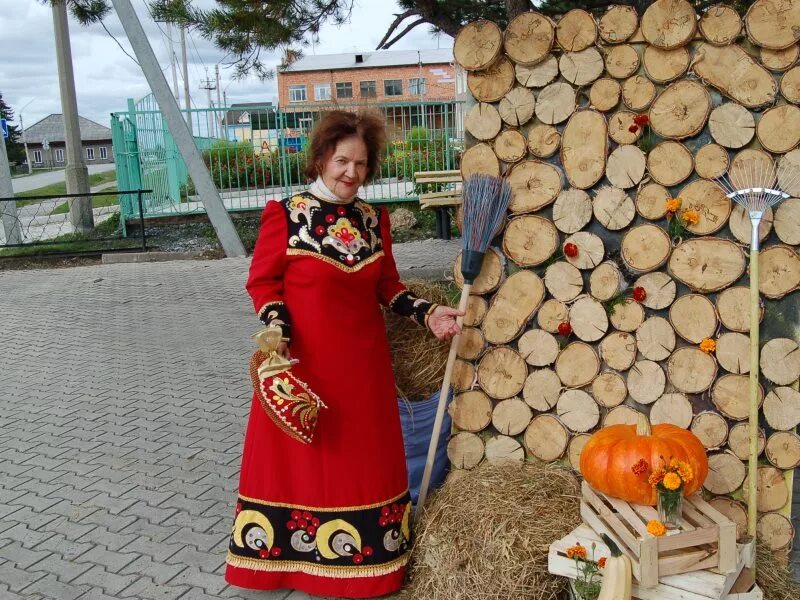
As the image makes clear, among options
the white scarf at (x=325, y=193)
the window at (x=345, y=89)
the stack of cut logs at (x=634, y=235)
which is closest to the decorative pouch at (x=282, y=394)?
the white scarf at (x=325, y=193)

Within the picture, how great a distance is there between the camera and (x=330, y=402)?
301 centimetres

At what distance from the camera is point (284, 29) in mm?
5508

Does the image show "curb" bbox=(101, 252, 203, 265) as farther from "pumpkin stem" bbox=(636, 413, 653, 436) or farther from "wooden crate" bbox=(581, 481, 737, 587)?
"wooden crate" bbox=(581, 481, 737, 587)

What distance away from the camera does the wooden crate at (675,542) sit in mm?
2443

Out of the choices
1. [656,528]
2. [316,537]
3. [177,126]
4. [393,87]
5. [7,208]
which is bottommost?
[316,537]

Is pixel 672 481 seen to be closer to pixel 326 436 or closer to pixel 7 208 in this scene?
pixel 326 436

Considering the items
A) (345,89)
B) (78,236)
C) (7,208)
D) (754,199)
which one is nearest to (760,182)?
(754,199)

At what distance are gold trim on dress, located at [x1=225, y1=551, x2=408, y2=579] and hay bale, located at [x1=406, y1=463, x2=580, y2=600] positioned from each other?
12 centimetres

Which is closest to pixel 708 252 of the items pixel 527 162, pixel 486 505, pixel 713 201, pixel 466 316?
pixel 713 201

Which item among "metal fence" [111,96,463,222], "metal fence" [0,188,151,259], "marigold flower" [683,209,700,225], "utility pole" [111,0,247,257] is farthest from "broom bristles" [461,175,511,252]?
"metal fence" [111,96,463,222]

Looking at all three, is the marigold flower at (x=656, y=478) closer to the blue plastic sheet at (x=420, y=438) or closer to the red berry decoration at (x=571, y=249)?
the red berry decoration at (x=571, y=249)

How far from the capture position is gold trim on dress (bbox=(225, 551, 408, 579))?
3.05 metres

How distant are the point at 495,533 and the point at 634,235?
1.25 metres

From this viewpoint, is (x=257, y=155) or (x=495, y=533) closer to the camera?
(x=495, y=533)
